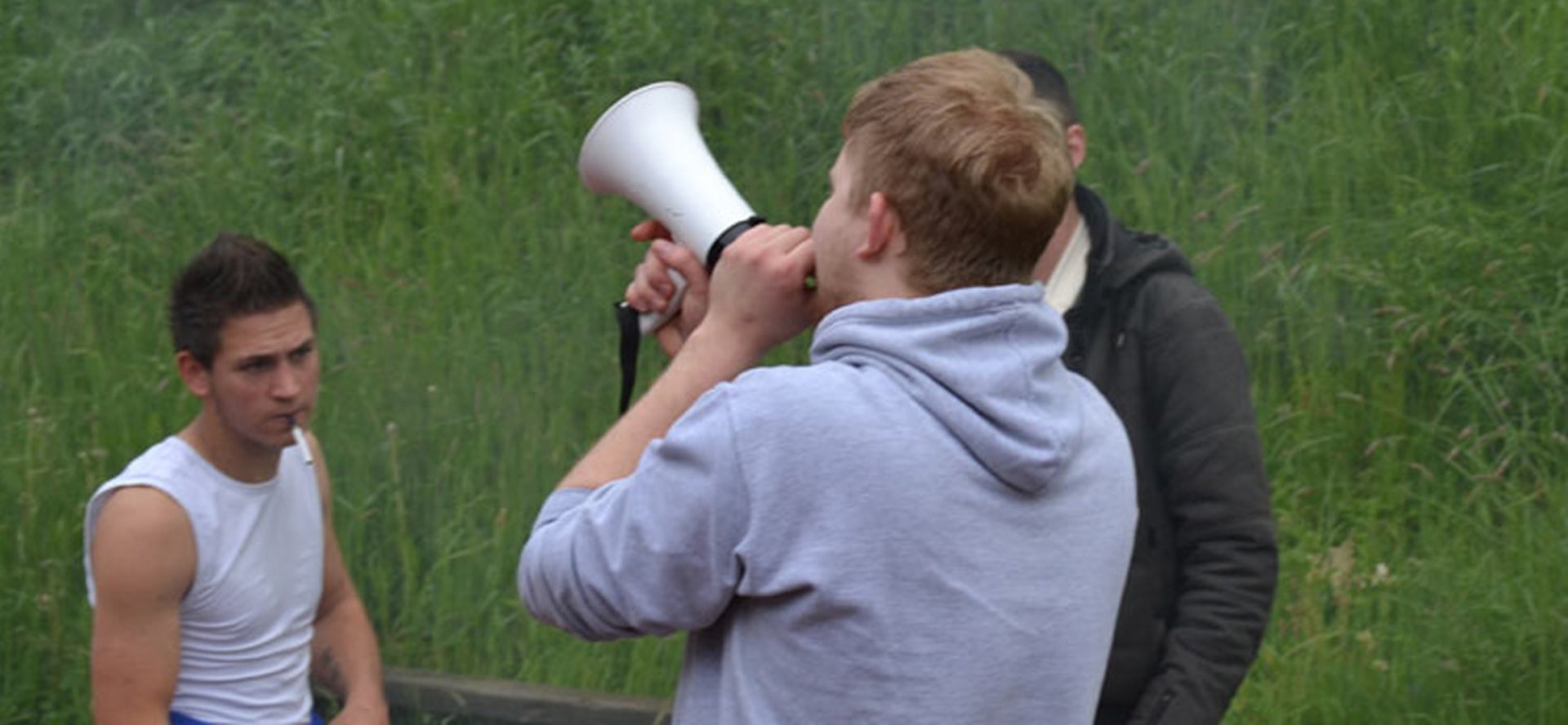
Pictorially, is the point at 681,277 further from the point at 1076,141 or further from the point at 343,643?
the point at 343,643

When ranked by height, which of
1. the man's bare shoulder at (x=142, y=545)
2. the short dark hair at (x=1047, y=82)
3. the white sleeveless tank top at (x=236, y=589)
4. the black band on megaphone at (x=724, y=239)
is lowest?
the white sleeveless tank top at (x=236, y=589)

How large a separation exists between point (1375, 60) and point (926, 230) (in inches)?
144

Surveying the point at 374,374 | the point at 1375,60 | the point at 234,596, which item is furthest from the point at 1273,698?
the point at 374,374

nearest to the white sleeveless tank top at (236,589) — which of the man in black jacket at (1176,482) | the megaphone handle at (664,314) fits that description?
the megaphone handle at (664,314)

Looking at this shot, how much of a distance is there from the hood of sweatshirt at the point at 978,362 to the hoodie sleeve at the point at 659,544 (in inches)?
6.3

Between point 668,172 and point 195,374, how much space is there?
172 centimetres

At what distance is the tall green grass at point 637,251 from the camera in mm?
4805

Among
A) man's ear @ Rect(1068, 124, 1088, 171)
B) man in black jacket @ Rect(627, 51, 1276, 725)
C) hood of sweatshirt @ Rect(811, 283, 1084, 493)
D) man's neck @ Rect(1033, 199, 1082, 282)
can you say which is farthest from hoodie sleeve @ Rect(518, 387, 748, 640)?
man's ear @ Rect(1068, 124, 1088, 171)

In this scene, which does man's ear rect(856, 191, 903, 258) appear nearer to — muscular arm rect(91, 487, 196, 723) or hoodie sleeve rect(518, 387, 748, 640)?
hoodie sleeve rect(518, 387, 748, 640)

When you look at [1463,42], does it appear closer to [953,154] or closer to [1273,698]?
[1273,698]

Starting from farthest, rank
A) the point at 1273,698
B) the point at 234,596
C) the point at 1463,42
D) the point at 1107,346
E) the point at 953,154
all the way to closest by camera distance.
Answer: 1. the point at 1463,42
2. the point at 1273,698
3. the point at 234,596
4. the point at 1107,346
5. the point at 953,154

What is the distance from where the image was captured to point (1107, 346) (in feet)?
9.73

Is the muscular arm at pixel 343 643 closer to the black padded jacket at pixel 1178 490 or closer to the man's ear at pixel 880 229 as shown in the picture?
Answer: the black padded jacket at pixel 1178 490

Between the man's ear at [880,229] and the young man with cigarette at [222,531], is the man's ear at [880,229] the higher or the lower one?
the higher one
